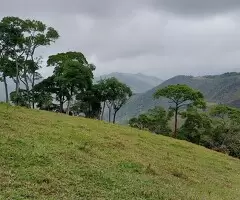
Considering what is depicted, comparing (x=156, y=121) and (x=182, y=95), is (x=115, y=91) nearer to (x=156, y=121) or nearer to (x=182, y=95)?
(x=156, y=121)

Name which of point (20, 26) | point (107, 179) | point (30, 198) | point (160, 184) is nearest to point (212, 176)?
point (160, 184)

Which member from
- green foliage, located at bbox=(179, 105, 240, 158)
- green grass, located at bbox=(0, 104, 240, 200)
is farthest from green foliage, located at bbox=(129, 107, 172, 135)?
green grass, located at bbox=(0, 104, 240, 200)

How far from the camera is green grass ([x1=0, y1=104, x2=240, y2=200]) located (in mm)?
15367

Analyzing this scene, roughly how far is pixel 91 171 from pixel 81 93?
6482 centimetres

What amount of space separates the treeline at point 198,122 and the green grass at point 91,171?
157ft

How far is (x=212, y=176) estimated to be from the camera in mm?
28531

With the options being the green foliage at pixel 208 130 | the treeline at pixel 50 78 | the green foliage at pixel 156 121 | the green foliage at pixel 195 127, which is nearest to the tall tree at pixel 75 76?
the treeline at pixel 50 78

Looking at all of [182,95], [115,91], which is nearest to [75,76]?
[115,91]

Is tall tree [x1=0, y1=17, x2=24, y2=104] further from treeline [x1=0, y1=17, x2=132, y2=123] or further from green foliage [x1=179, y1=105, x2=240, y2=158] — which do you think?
green foliage [x1=179, y1=105, x2=240, y2=158]

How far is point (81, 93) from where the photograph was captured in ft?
271

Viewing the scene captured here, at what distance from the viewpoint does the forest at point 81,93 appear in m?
73.1

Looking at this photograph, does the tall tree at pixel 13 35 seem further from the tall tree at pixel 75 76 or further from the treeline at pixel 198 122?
the treeline at pixel 198 122

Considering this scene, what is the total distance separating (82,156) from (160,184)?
14.6 feet

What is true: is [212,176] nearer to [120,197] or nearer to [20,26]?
[120,197]
